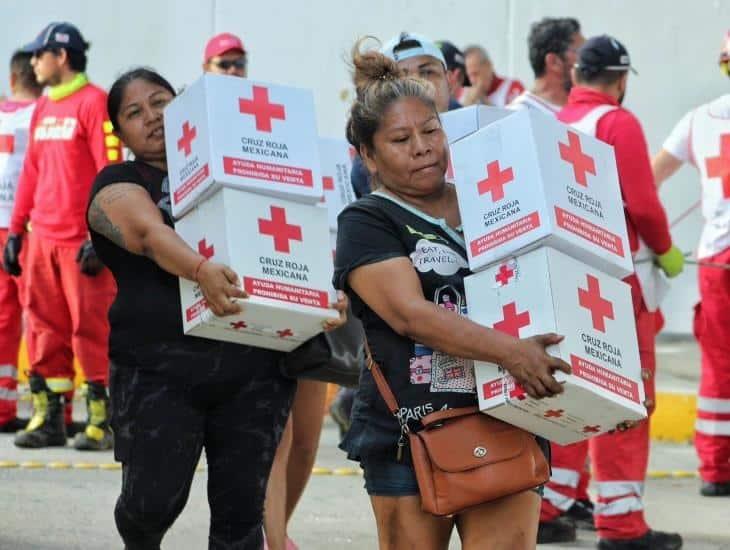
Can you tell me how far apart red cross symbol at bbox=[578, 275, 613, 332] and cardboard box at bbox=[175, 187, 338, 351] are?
83 cm

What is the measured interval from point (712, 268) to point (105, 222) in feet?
12.0

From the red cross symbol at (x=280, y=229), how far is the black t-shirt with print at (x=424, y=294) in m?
0.34

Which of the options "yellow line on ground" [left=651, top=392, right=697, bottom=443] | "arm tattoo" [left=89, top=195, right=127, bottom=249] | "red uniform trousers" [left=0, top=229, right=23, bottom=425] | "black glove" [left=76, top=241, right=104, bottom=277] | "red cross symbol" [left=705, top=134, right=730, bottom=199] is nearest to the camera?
"arm tattoo" [left=89, top=195, right=127, bottom=249]

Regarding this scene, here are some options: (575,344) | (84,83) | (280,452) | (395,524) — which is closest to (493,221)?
(575,344)

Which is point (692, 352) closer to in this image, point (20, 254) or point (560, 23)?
point (560, 23)

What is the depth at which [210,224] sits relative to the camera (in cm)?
423

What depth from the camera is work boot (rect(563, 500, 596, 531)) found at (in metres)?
6.72

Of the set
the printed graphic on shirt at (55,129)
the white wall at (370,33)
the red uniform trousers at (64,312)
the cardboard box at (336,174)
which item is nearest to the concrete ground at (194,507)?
the red uniform trousers at (64,312)

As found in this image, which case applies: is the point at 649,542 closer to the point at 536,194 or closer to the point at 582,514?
the point at 582,514

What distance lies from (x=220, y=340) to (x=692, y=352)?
6668 mm

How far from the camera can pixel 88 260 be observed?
757cm

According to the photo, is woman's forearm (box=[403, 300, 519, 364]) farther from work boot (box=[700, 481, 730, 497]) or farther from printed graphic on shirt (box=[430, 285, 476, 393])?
work boot (box=[700, 481, 730, 497])

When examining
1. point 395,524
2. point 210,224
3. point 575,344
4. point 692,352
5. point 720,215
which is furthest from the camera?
point 692,352

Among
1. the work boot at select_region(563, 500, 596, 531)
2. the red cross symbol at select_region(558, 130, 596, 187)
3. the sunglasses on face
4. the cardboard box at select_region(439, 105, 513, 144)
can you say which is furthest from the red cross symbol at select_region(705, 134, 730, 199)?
the red cross symbol at select_region(558, 130, 596, 187)
